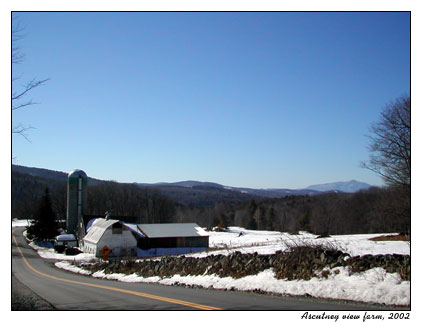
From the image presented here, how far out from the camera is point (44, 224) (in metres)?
65.1

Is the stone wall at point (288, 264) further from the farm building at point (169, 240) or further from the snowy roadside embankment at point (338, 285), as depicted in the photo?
the farm building at point (169, 240)

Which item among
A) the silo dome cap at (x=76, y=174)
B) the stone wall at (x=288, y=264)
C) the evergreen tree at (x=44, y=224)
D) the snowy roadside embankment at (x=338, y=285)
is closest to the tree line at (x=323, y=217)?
the silo dome cap at (x=76, y=174)

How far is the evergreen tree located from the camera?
64.8 metres

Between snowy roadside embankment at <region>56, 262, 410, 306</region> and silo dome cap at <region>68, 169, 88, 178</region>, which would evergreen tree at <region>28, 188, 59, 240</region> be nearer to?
silo dome cap at <region>68, 169, 88, 178</region>

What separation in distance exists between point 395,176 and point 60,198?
85105mm

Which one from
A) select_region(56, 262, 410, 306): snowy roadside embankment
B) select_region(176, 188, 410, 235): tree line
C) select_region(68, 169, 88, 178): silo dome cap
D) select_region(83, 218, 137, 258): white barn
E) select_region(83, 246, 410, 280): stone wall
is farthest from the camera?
select_region(176, 188, 410, 235): tree line

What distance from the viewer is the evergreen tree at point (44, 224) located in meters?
64.8

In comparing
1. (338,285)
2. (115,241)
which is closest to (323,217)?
(115,241)

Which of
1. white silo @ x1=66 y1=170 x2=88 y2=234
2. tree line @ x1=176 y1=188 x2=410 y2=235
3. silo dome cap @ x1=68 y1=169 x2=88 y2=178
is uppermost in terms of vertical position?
silo dome cap @ x1=68 y1=169 x2=88 y2=178

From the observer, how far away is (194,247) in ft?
174

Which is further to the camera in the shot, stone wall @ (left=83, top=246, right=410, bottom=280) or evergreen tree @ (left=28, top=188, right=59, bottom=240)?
evergreen tree @ (left=28, top=188, right=59, bottom=240)

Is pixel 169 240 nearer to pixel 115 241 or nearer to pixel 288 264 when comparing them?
pixel 115 241

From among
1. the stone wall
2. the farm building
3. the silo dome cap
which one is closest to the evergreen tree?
the silo dome cap

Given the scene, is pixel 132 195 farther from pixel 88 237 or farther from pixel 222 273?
pixel 222 273
